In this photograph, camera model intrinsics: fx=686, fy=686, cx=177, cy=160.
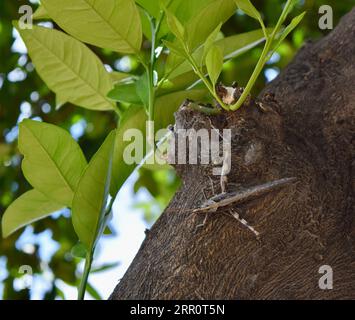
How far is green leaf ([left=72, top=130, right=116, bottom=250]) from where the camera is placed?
67 cm

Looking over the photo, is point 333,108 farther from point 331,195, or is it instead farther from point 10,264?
point 10,264

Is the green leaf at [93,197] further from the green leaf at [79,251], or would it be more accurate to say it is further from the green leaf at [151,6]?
the green leaf at [151,6]

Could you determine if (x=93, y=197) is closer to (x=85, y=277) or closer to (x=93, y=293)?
(x=85, y=277)

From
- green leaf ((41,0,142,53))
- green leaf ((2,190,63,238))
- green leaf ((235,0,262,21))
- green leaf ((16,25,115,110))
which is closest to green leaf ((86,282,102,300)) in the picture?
green leaf ((2,190,63,238))

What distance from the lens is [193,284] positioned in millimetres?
618

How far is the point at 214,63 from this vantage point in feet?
2.12

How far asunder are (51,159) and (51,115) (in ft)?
2.92

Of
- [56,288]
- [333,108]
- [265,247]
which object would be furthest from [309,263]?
[56,288]

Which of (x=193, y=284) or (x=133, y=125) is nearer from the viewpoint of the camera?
(x=193, y=284)

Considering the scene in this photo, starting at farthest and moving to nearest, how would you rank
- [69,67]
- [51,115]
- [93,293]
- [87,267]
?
[51,115] < [93,293] < [69,67] < [87,267]

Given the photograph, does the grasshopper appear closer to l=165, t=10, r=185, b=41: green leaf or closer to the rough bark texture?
the rough bark texture

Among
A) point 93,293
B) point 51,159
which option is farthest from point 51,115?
point 51,159

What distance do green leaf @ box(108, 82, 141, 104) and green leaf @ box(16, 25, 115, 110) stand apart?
7 centimetres
